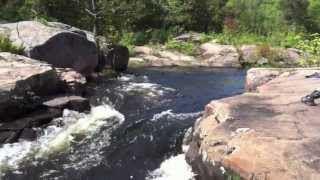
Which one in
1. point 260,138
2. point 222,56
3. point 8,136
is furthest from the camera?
point 222,56

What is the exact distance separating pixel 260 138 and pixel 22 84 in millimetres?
8267

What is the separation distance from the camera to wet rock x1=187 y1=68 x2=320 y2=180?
8.23 meters

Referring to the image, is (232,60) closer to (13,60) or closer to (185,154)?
(13,60)

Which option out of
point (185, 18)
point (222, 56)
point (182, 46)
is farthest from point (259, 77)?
point (185, 18)

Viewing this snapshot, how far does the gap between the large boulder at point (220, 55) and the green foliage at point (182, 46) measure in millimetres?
865

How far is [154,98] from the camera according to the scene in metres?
19.1

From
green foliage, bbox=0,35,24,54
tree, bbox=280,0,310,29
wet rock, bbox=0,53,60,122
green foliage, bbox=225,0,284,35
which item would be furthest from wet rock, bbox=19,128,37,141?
tree, bbox=280,0,310,29

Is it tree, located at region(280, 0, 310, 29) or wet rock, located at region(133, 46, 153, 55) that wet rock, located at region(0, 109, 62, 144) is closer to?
wet rock, located at region(133, 46, 153, 55)

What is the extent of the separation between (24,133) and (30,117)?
3.08ft

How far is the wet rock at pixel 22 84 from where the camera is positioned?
14242 millimetres

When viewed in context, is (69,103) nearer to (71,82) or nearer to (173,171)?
(71,82)

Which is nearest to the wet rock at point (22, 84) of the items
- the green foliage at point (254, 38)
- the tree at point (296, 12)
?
the green foliage at point (254, 38)

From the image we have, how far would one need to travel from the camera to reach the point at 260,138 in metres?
9.18

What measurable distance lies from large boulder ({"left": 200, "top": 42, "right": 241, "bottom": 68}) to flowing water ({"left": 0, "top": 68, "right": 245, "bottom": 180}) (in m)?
14.4
